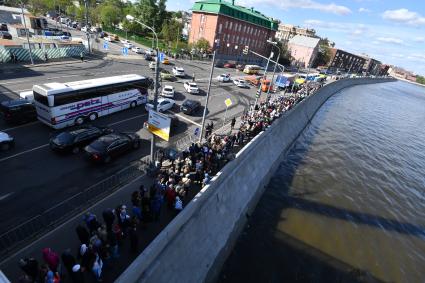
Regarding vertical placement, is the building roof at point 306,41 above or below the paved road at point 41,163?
above

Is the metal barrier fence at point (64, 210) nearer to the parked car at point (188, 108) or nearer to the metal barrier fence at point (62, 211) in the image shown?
the metal barrier fence at point (62, 211)

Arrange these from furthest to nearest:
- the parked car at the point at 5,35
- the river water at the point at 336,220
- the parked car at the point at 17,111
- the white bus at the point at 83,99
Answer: the parked car at the point at 5,35 < the white bus at the point at 83,99 < the parked car at the point at 17,111 < the river water at the point at 336,220

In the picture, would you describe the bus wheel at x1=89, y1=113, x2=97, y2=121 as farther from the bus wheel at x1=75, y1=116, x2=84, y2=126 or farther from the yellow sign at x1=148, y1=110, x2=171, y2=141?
the yellow sign at x1=148, y1=110, x2=171, y2=141

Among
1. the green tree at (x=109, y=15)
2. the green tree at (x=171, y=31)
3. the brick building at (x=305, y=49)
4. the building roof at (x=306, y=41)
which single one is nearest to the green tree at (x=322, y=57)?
the brick building at (x=305, y=49)

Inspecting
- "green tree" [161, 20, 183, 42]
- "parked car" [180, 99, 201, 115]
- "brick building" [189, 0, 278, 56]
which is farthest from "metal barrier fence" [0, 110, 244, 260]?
"green tree" [161, 20, 183, 42]

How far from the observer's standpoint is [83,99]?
23.1m

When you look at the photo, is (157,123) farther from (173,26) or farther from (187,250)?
(173,26)

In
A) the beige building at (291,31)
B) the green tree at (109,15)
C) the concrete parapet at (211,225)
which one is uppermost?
the beige building at (291,31)

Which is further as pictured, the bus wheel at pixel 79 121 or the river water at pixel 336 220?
the bus wheel at pixel 79 121

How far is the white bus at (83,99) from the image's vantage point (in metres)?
20.9

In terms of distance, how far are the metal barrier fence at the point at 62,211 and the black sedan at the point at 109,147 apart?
1453 mm

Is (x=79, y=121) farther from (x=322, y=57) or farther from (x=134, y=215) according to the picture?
(x=322, y=57)

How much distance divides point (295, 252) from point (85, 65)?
1652 inches

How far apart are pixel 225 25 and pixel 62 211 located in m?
76.5
